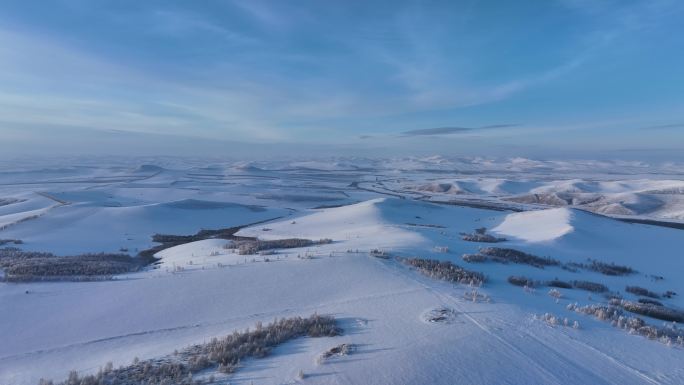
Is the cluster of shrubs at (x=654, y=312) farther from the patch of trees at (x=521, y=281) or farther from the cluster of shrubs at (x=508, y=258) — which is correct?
the cluster of shrubs at (x=508, y=258)

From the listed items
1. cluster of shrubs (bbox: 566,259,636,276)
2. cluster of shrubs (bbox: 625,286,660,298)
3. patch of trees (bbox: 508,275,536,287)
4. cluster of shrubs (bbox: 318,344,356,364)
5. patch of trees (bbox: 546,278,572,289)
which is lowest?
cluster of shrubs (bbox: 566,259,636,276)

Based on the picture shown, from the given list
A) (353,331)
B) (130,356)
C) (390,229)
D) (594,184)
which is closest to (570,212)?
(390,229)

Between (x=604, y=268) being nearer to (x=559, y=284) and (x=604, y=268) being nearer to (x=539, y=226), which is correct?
(x=559, y=284)

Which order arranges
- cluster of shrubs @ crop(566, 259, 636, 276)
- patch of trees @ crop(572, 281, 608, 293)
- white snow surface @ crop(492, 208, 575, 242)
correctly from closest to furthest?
patch of trees @ crop(572, 281, 608, 293)
cluster of shrubs @ crop(566, 259, 636, 276)
white snow surface @ crop(492, 208, 575, 242)

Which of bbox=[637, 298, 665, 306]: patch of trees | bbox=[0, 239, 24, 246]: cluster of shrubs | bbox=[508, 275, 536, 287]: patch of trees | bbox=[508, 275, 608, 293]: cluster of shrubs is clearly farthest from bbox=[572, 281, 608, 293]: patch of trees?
bbox=[0, 239, 24, 246]: cluster of shrubs

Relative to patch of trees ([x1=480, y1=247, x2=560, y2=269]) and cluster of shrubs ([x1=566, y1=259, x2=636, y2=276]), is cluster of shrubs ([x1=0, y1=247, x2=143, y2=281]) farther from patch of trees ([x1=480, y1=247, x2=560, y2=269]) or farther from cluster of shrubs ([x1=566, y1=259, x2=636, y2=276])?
cluster of shrubs ([x1=566, y1=259, x2=636, y2=276])

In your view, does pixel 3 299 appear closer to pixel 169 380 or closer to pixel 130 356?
pixel 130 356

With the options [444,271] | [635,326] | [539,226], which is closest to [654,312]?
[635,326]

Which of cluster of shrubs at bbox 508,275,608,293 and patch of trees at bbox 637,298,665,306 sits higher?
cluster of shrubs at bbox 508,275,608,293
